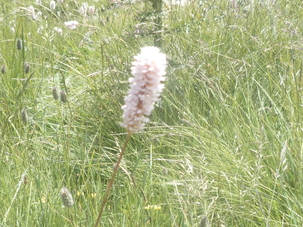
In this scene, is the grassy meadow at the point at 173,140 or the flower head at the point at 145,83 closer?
the flower head at the point at 145,83

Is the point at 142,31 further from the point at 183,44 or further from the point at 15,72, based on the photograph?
the point at 15,72

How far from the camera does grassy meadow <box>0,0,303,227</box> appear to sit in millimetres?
1577

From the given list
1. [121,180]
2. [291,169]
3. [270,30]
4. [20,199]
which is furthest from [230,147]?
[270,30]

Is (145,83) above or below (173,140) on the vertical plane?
above

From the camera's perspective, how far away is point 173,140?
78.0 inches

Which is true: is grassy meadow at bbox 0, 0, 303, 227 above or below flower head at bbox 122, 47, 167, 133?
below

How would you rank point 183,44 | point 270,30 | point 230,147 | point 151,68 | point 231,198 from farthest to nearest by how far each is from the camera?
point 270,30
point 183,44
point 230,147
point 231,198
point 151,68

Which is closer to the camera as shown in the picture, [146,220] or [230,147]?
[146,220]

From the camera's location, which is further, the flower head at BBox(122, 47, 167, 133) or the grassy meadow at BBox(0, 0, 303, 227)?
the grassy meadow at BBox(0, 0, 303, 227)

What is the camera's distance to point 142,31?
283 cm

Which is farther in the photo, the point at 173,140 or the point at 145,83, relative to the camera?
the point at 173,140

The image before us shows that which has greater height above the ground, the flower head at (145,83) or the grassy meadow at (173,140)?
the flower head at (145,83)

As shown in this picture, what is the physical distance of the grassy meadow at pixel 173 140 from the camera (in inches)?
62.1

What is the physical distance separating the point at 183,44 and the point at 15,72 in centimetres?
115
